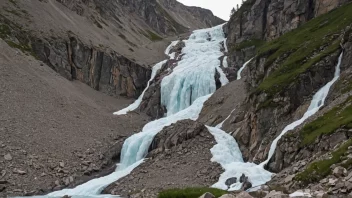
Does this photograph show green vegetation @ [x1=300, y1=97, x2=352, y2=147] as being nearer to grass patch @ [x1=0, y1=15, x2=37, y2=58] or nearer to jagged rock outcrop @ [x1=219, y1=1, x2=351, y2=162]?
jagged rock outcrop @ [x1=219, y1=1, x2=351, y2=162]

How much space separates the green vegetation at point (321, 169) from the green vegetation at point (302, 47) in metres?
23.7

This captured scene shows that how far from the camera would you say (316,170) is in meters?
22.6


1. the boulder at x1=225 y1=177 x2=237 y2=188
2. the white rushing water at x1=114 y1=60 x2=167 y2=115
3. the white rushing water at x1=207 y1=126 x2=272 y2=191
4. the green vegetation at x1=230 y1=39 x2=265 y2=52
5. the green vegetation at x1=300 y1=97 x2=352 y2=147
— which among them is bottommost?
the boulder at x1=225 y1=177 x2=237 y2=188

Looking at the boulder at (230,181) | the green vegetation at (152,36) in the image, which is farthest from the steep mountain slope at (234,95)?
the green vegetation at (152,36)

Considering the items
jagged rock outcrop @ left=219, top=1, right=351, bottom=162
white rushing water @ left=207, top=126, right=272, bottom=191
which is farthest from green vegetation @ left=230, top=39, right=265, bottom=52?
white rushing water @ left=207, top=126, right=272, bottom=191

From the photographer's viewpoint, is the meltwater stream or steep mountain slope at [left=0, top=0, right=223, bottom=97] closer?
the meltwater stream

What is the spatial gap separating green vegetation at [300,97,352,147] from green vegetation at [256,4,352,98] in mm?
12327

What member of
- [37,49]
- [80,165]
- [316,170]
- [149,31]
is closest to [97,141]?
[80,165]

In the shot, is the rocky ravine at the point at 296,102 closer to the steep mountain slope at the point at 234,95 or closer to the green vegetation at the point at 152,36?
the steep mountain slope at the point at 234,95

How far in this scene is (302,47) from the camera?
56.0 meters

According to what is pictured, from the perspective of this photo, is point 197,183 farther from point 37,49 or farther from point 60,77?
point 37,49

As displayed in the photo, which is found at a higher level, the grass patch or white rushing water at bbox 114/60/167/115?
the grass patch

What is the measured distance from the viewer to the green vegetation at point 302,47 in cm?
4812

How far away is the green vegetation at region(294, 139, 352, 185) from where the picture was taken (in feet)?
71.5
